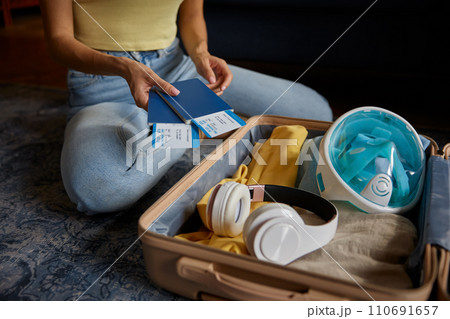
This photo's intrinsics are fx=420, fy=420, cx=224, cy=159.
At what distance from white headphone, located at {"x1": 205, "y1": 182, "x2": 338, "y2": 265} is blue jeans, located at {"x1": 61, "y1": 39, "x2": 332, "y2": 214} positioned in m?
0.26

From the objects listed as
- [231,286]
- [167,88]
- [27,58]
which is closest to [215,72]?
[167,88]

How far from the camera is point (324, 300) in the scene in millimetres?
479

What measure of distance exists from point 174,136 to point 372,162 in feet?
1.10

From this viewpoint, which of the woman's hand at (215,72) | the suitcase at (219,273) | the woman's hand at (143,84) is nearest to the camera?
the suitcase at (219,273)

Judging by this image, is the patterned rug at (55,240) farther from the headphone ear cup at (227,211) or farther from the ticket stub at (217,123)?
the ticket stub at (217,123)

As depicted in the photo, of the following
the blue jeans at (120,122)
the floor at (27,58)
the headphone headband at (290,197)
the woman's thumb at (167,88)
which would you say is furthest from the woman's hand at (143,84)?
the floor at (27,58)

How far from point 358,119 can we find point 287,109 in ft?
0.96

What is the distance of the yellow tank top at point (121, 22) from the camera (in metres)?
0.92

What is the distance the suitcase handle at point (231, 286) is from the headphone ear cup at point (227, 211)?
0.28 feet

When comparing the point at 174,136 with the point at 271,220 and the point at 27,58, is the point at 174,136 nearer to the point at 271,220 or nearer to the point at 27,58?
the point at 271,220

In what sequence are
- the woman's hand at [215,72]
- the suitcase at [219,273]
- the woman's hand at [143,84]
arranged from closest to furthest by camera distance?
1. the suitcase at [219,273]
2. the woman's hand at [143,84]
3. the woman's hand at [215,72]

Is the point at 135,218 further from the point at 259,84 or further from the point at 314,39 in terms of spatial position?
the point at 314,39

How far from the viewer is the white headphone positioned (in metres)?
0.54

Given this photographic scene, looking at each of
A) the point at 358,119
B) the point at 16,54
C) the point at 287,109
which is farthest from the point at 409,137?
the point at 16,54
